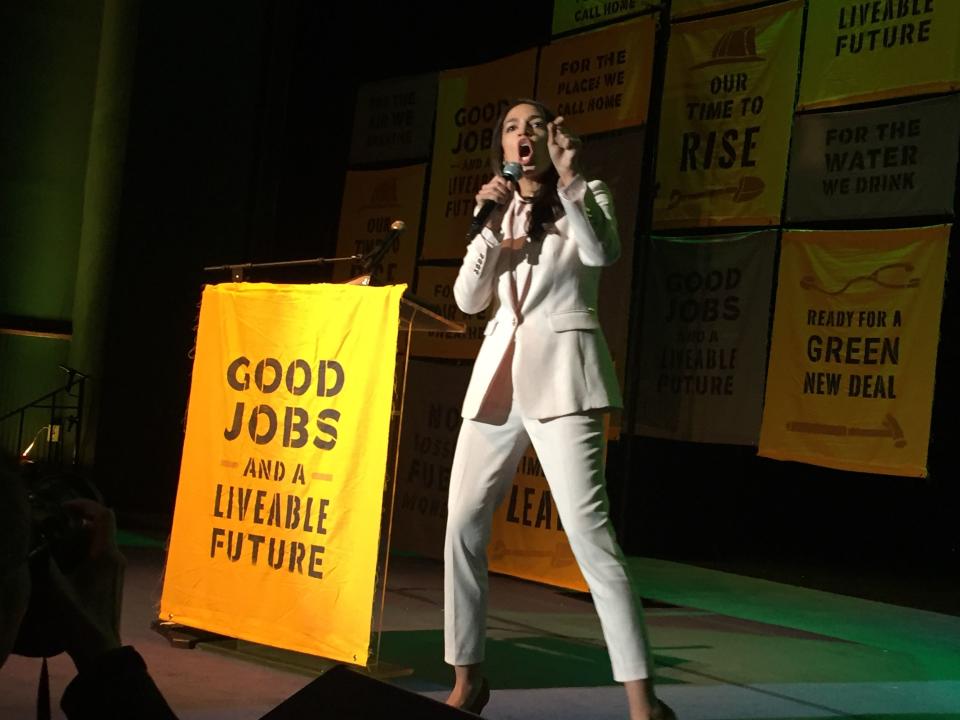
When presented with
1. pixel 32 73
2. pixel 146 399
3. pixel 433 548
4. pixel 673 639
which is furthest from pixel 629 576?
pixel 32 73

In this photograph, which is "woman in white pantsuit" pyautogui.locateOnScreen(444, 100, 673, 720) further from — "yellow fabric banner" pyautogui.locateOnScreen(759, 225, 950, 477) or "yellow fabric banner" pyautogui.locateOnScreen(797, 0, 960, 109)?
"yellow fabric banner" pyautogui.locateOnScreen(797, 0, 960, 109)

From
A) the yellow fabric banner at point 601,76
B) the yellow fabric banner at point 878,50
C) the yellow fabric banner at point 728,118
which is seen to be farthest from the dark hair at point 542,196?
the yellow fabric banner at point 601,76

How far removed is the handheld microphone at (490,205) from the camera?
11.0 feet

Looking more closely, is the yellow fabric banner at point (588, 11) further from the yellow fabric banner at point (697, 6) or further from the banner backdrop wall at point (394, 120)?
the banner backdrop wall at point (394, 120)

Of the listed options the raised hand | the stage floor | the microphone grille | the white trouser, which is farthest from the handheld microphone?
the stage floor

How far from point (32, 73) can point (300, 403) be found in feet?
19.3

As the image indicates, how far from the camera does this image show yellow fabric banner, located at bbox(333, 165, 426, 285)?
743 centimetres

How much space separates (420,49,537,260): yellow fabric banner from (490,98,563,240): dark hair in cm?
333

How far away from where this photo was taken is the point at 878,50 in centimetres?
529

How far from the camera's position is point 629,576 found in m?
3.16

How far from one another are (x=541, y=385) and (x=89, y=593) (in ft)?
6.65

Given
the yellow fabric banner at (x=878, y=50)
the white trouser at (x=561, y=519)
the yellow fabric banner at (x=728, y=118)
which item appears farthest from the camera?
the yellow fabric banner at (x=728, y=118)

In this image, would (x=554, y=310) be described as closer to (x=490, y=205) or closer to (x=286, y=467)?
(x=490, y=205)

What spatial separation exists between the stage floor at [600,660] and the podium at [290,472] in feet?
0.55
